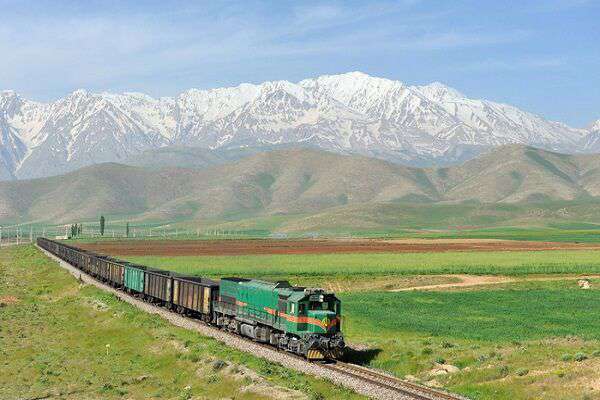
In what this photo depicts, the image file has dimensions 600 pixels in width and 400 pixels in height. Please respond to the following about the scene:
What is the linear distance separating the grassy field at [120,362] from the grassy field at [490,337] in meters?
8.57

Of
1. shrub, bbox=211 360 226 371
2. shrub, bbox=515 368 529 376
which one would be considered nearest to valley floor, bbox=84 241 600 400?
shrub, bbox=515 368 529 376

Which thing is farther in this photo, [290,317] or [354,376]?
[290,317]

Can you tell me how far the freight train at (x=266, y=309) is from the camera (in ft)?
162

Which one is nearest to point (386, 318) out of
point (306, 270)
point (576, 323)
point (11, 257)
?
point (576, 323)

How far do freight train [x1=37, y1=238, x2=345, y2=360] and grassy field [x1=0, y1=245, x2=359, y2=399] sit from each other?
118 inches

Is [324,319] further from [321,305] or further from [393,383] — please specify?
[393,383]

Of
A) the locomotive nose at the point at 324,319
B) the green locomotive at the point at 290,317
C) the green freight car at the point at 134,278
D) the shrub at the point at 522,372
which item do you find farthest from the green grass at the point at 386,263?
the shrub at the point at 522,372

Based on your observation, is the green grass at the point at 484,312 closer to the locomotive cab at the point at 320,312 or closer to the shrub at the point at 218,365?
the locomotive cab at the point at 320,312

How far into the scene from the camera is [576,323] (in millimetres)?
67875

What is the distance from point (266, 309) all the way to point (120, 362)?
1111 cm

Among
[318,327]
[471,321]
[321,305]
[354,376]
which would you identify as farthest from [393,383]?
[471,321]

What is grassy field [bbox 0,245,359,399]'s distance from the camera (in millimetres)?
44000

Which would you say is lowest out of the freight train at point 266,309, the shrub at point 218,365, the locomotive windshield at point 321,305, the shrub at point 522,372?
the shrub at point 218,365

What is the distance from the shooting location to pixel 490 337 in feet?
197
